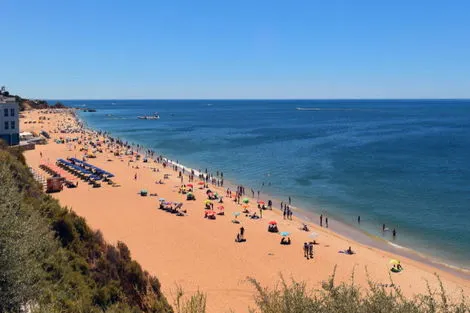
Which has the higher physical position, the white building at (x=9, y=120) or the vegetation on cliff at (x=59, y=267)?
the white building at (x=9, y=120)

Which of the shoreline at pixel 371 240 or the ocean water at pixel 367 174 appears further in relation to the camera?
the ocean water at pixel 367 174

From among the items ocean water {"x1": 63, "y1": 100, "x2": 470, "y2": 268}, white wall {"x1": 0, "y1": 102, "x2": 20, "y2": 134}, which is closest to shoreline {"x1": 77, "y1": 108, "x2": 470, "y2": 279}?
ocean water {"x1": 63, "y1": 100, "x2": 470, "y2": 268}

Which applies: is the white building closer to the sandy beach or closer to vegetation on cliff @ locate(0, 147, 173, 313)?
the sandy beach

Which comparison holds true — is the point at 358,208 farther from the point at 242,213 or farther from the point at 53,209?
the point at 53,209

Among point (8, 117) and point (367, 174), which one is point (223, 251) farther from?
point (8, 117)

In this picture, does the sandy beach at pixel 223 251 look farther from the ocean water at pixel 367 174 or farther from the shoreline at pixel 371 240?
the ocean water at pixel 367 174

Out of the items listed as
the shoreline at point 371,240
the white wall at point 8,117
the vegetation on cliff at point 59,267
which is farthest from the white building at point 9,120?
the vegetation on cliff at point 59,267
